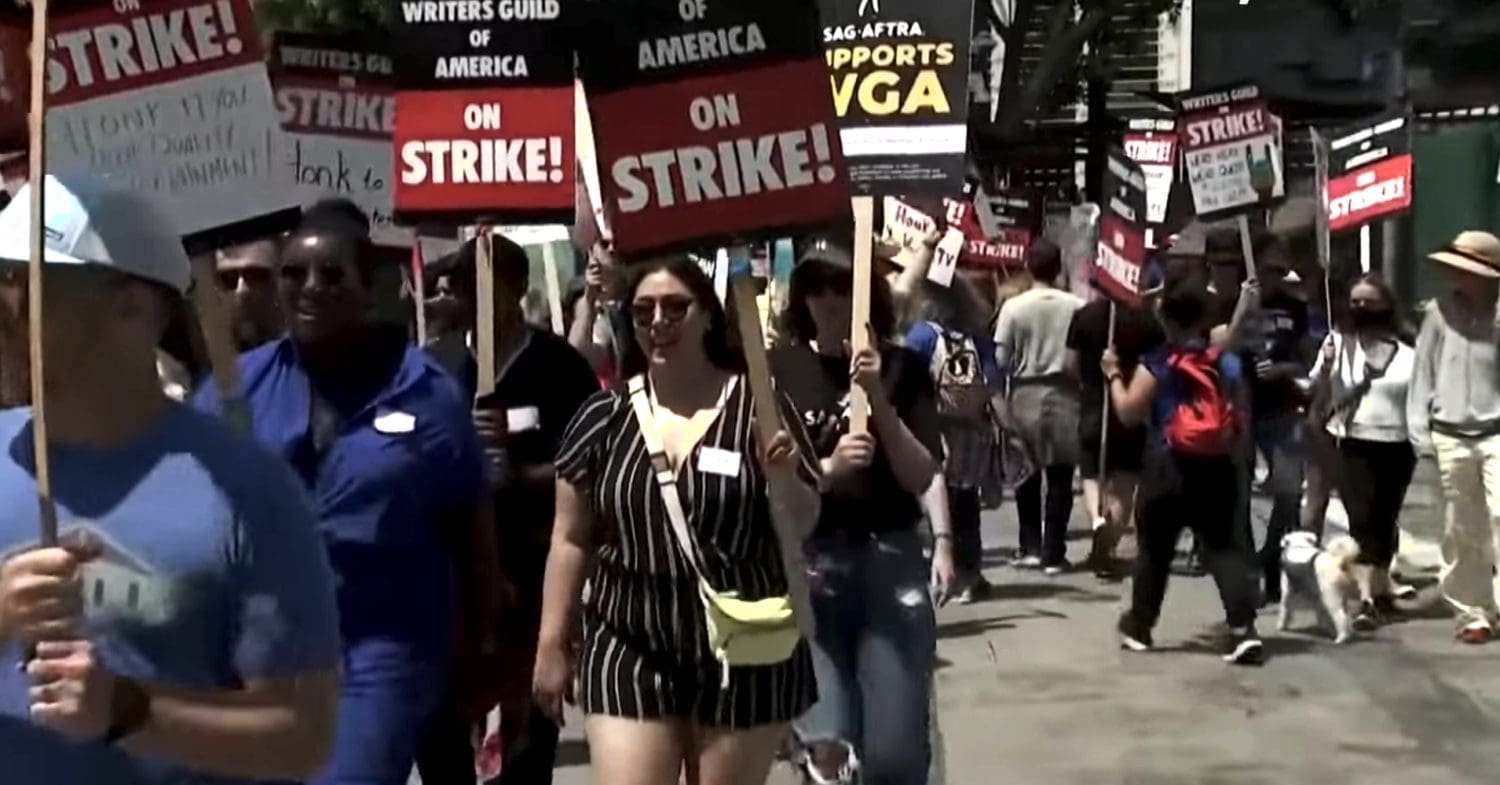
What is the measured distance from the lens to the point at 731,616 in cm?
593

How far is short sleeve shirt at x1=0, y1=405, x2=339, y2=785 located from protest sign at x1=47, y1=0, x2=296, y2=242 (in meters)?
1.83

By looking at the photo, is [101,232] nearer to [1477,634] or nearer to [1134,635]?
[1134,635]

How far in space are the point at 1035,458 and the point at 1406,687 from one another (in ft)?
14.8

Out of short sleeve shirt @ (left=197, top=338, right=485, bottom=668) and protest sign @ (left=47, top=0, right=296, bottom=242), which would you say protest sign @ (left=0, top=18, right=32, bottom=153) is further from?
short sleeve shirt @ (left=197, top=338, right=485, bottom=668)

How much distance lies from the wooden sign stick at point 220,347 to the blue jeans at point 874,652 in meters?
1.84

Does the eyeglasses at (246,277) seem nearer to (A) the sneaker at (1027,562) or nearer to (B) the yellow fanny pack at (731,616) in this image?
(B) the yellow fanny pack at (731,616)

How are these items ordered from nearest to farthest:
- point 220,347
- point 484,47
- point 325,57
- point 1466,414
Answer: point 220,347
point 484,47
point 325,57
point 1466,414

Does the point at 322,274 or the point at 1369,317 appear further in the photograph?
the point at 1369,317

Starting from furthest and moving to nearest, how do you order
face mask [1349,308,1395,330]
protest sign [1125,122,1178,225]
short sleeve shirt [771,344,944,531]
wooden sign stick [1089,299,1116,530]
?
protest sign [1125,122,1178,225] → wooden sign stick [1089,299,1116,530] → face mask [1349,308,1395,330] → short sleeve shirt [771,344,944,531]

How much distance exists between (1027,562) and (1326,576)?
3.64 meters

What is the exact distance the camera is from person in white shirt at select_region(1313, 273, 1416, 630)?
13.1 meters

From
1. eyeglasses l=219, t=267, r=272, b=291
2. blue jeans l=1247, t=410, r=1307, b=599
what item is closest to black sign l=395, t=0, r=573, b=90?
eyeglasses l=219, t=267, r=272, b=291

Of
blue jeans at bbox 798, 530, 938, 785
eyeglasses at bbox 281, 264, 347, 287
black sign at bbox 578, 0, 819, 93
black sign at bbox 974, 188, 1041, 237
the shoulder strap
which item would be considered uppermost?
black sign at bbox 578, 0, 819, 93

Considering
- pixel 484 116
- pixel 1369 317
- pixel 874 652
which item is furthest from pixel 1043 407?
pixel 874 652
